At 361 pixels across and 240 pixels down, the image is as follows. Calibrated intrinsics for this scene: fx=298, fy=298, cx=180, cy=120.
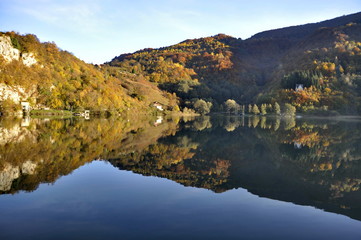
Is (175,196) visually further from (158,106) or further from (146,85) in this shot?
(146,85)

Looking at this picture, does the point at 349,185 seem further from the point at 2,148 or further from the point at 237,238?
the point at 2,148

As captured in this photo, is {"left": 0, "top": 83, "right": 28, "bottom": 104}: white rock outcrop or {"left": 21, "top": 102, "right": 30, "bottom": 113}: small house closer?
{"left": 21, "top": 102, "right": 30, "bottom": 113}: small house

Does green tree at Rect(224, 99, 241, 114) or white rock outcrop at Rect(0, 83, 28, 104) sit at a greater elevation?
white rock outcrop at Rect(0, 83, 28, 104)

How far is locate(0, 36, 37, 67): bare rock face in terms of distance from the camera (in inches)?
3310

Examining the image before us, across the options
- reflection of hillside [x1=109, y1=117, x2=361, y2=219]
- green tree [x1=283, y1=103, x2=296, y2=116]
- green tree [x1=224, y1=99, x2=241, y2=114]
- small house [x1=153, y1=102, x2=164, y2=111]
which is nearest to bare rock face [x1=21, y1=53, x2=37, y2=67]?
small house [x1=153, y1=102, x2=164, y2=111]

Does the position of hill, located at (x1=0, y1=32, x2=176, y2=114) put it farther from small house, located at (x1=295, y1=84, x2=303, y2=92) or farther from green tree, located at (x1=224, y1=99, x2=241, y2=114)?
small house, located at (x1=295, y1=84, x2=303, y2=92)

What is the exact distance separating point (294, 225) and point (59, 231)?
17.4 ft

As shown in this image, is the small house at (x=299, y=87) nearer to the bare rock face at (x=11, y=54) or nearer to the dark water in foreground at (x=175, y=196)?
the bare rock face at (x=11, y=54)

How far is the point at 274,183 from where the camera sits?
10875 millimetres

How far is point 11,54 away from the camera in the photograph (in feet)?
282

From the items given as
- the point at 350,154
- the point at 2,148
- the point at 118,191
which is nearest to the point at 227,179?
the point at 118,191

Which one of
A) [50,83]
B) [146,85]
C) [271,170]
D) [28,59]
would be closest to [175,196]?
[271,170]

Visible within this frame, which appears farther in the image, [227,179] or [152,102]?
[152,102]

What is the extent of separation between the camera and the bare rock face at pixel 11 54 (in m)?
84.1
